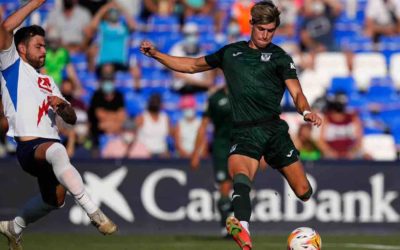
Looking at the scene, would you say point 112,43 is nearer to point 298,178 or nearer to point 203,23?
point 203,23

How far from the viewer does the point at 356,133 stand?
65.1 feet

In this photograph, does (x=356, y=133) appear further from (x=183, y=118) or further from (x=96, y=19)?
(x=96, y=19)

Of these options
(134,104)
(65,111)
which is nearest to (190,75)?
(134,104)

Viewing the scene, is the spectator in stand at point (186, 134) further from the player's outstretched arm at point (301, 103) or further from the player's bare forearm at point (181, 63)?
the player's outstretched arm at point (301, 103)

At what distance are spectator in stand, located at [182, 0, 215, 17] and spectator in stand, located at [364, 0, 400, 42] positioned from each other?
3.15m

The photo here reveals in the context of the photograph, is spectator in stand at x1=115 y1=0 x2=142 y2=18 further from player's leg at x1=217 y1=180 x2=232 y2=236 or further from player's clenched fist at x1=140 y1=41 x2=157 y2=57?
player's clenched fist at x1=140 y1=41 x2=157 y2=57

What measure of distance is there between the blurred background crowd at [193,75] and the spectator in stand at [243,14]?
25 millimetres

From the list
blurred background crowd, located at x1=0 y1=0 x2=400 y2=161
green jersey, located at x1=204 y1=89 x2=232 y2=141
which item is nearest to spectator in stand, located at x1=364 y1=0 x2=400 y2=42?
blurred background crowd, located at x1=0 y1=0 x2=400 y2=161

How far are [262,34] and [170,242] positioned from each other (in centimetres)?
506

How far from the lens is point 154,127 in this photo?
1992cm

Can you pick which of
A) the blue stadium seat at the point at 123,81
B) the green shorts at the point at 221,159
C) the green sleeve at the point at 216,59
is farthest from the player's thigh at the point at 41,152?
the blue stadium seat at the point at 123,81

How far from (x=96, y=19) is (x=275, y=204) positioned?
6.15 m

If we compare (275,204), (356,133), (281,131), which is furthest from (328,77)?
(281,131)

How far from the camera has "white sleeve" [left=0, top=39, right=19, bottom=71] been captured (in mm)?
12031
